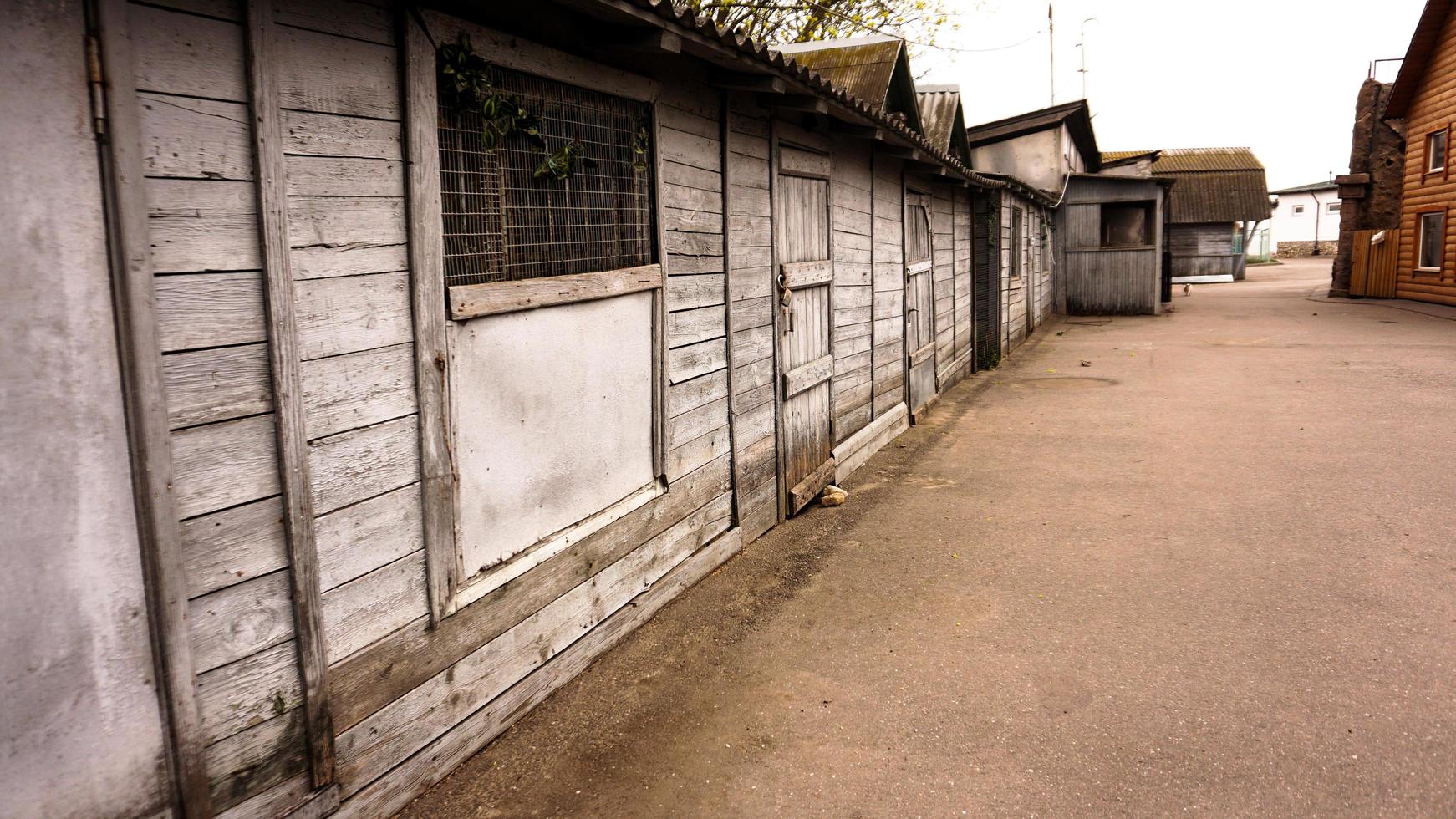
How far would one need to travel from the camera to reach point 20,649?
83.0 inches

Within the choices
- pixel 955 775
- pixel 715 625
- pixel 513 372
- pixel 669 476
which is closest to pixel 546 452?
pixel 513 372

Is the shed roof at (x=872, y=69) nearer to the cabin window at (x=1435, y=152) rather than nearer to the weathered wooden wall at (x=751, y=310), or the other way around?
the weathered wooden wall at (x=751, y=310)

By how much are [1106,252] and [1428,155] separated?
760 cm

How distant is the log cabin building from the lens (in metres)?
21.0

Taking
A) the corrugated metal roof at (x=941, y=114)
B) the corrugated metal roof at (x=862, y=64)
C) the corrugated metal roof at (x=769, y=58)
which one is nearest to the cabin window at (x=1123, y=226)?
the corrugated metal roof at (x=941, y=114)

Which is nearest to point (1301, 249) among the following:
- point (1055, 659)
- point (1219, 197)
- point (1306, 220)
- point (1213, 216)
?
point (1306, 220)

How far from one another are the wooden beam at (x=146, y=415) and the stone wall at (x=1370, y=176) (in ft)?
96.5

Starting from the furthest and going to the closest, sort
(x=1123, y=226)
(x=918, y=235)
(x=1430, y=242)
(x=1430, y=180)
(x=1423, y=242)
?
(x=1123, y=226) → (x=1423, y=242) → (x=1430, y=242) → (x=1430, y=180) → (x=918, y=235)

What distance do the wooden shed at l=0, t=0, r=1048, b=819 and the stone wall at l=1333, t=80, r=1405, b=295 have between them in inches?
1036

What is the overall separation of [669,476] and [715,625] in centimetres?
82

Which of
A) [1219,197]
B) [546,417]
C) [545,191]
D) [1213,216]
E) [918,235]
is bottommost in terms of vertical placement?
[546,417]

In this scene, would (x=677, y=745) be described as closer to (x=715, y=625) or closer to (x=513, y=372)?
(x=715, y=625)

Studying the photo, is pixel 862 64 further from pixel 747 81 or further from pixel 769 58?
pixel 769 58

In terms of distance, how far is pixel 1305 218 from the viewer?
200ft
